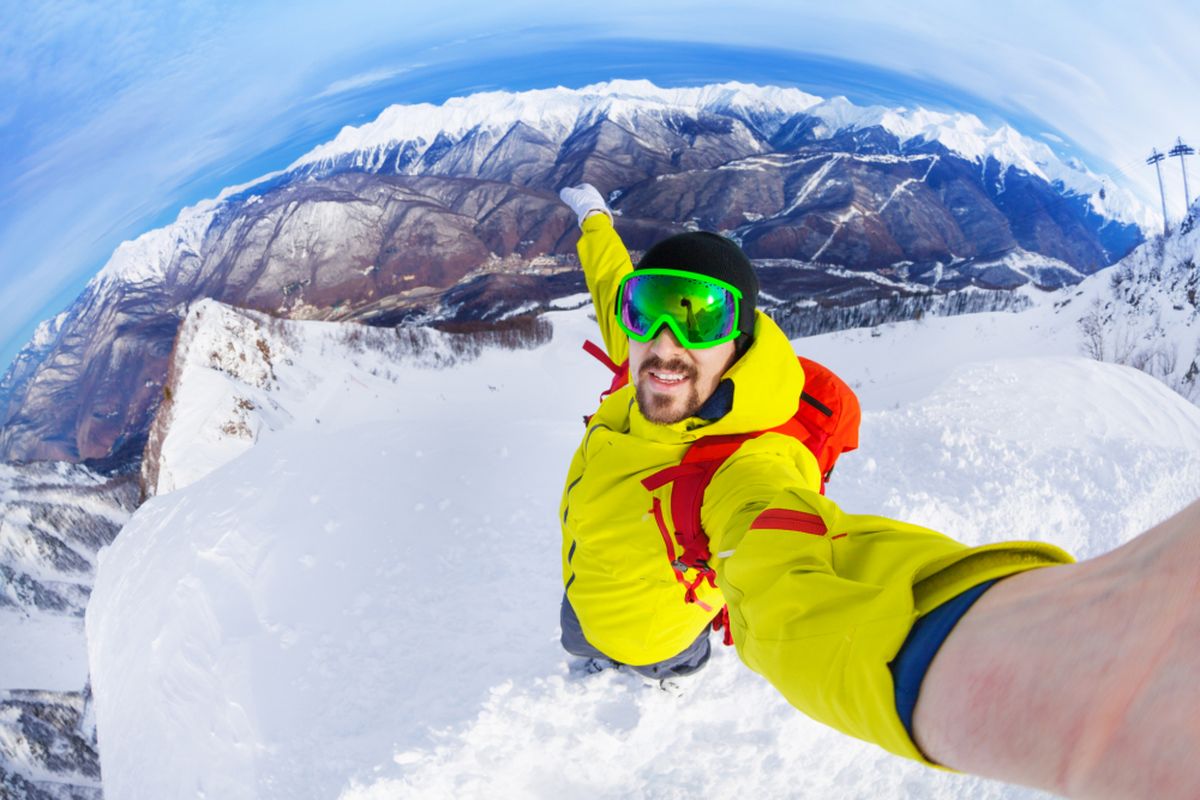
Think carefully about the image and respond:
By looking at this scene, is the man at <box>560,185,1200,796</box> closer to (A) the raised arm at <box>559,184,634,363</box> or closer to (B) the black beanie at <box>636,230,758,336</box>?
(B) the black beanie at <box>636,230,758,336</box>

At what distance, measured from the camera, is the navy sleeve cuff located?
0.80m

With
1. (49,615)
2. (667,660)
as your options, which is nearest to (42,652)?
(49,615)

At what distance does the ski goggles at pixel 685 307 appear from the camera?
232 cm

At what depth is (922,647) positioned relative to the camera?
2.63ft

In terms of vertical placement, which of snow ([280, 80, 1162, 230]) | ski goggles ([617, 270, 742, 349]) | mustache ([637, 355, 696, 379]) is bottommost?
mustache ([637, 355, 696, 379])

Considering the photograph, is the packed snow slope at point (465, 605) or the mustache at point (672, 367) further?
the packed snow slope at point (465, 605)

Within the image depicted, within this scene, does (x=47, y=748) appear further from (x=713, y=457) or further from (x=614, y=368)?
(x=713, y=457)

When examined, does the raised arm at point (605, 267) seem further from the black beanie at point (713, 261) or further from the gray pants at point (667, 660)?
the gray pants at point (667, 660)

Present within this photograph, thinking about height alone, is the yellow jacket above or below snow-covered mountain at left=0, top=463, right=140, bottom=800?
above

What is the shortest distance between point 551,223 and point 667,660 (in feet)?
330

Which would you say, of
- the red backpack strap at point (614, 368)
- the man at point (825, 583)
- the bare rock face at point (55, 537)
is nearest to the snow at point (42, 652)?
the bare rock face at point (55, 537)

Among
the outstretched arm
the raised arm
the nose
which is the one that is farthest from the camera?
the raised arm

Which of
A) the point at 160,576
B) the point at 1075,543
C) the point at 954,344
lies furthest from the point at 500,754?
the point at 954,344

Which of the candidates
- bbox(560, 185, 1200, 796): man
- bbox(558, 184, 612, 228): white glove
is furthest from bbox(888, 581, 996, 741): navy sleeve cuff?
bbox(558, 184, 612, 228): white glove
